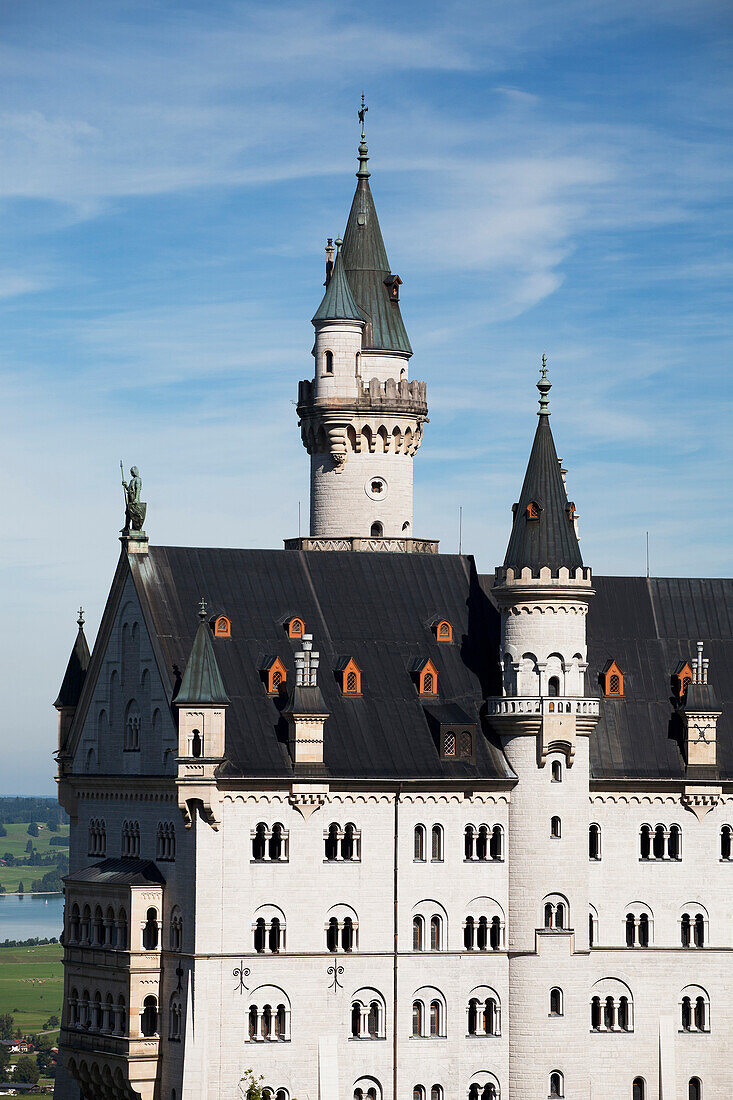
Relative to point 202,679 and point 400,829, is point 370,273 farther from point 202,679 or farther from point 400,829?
point 400,829

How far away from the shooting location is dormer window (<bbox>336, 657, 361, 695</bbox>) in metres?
112

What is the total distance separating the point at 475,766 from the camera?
112 m

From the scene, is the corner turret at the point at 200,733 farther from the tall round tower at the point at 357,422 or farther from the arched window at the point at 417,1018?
the tall round tower at the point at 357,422

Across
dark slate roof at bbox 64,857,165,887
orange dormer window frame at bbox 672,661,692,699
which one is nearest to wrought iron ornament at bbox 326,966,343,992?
dark slate roof at bbox 64,857,165,887

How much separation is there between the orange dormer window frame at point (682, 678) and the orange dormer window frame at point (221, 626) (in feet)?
70.9

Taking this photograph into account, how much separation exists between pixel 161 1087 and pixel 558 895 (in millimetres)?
19192

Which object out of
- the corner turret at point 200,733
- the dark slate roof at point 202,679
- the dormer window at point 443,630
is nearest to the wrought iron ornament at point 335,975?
the corner turret at point 200,733

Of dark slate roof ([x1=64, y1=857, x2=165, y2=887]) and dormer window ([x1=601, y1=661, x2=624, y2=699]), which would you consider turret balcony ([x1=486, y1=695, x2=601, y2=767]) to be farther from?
dark slate roof ([x1=64, y1=857, x2=165, y2=887])

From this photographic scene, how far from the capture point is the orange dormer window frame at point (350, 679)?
11156 centimetres

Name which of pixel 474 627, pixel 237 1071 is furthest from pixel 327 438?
pixel 237 1071

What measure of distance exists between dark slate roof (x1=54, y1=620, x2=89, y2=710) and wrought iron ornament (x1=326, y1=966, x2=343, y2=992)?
862 inches

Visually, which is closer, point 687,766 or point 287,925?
point 287,925

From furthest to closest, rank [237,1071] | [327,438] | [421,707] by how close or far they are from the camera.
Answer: [327,438] → [421,707] → [237,1071]

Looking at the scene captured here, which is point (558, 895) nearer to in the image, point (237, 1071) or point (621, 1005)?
point (621, 1005)
